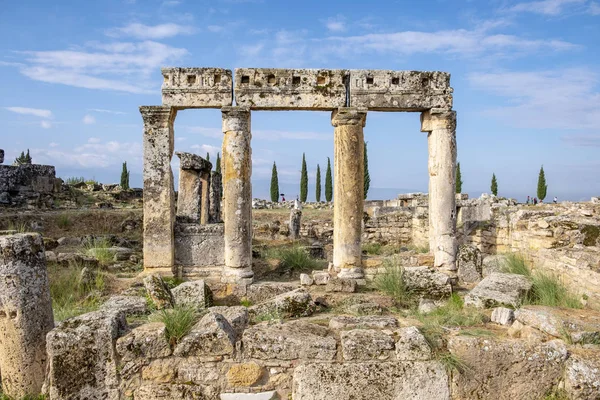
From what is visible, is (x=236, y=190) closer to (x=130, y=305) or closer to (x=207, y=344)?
(x=130, y=305)

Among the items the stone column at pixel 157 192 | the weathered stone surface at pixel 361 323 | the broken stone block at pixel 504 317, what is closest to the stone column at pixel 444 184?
the broken stone block at pixel 504 317

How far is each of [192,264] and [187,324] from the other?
5452mm

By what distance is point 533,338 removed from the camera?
555 centimetres

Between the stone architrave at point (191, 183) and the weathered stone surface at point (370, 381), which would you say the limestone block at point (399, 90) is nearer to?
the stone architrave at point (191, 183)

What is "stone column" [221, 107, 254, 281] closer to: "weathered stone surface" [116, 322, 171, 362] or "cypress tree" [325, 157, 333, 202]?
"weathered stone surface" [116, 322, 171, 362]

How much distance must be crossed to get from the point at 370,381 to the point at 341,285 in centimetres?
498

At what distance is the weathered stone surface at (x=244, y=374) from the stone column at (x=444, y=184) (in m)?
6.86

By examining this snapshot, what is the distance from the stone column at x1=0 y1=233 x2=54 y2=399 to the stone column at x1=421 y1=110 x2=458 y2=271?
8222mm

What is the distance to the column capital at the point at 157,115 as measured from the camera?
10.4m

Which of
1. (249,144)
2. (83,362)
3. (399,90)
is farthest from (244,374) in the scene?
(399,90)

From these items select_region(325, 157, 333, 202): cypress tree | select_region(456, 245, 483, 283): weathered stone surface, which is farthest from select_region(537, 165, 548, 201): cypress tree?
select_region(456, 245, 483, 283): weathered stone surface

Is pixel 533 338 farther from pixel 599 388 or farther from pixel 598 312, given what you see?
pixel 598 312

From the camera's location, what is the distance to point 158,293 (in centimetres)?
805

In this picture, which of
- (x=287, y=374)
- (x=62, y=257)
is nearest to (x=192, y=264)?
(x=62, y=257)
